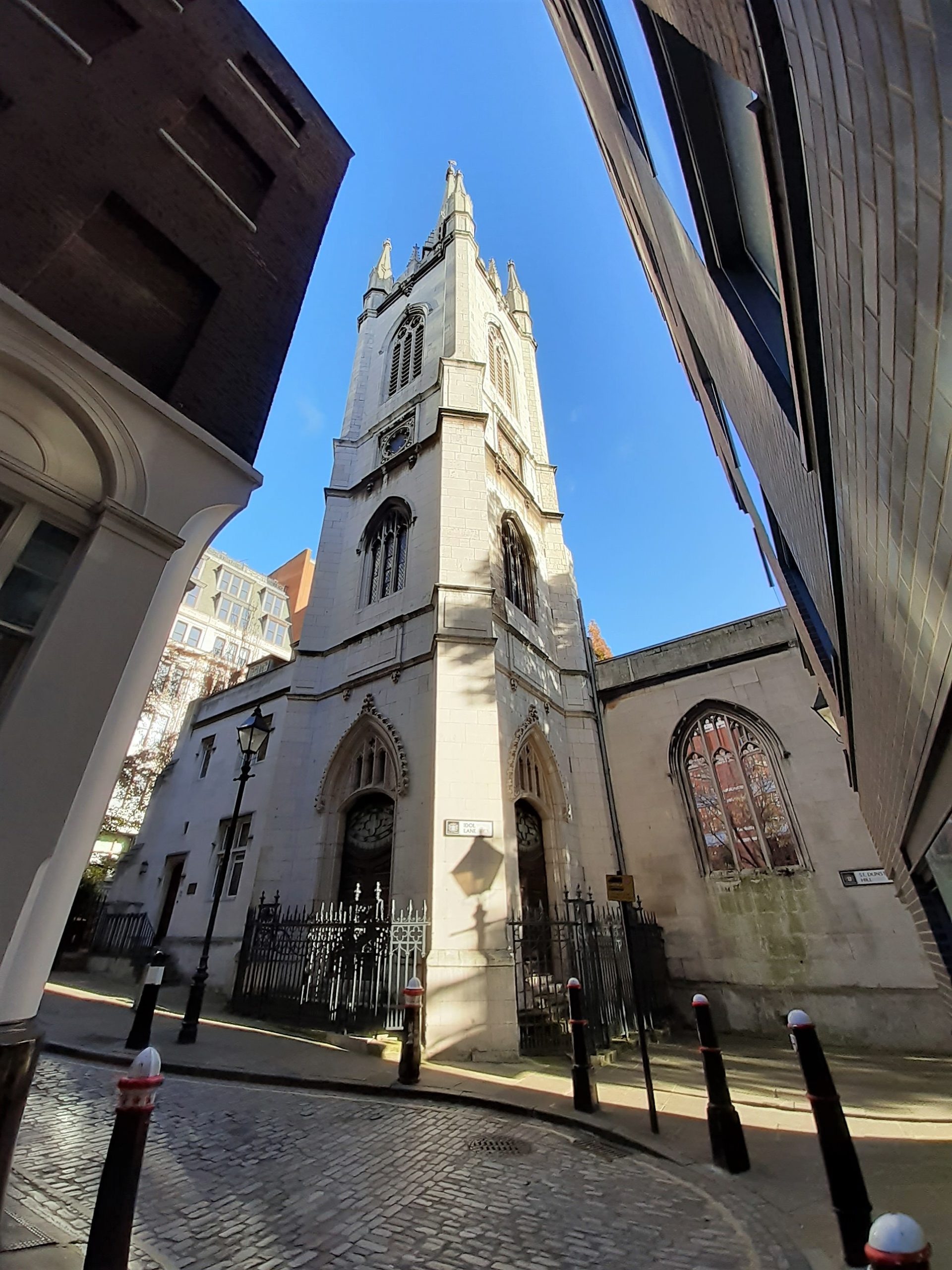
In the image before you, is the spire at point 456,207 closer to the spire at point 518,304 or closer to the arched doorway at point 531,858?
the spire at point 518,304

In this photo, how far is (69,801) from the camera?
10.5ft

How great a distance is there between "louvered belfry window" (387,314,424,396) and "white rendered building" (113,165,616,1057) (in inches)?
5.3

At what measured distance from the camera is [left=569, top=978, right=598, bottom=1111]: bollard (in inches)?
203

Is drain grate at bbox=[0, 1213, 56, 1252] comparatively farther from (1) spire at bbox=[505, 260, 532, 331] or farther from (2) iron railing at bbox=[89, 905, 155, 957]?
(1) spire at bbox=[505, 260, 532, 331]

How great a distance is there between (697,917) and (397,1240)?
34.1ft

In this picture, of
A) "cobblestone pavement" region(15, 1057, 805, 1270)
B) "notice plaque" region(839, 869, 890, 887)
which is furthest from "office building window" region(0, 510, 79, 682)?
"notice plaque" region(839, 869, 890, 887)

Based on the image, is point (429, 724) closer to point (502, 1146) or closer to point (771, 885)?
point (502, 1146)

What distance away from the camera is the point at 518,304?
25.4 metres

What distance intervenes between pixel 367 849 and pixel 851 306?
1117 cm

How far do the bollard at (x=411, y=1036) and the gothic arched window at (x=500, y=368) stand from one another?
18.1 metres

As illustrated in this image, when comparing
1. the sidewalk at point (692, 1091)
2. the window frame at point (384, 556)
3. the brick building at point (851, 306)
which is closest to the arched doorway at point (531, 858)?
the sidewalk at point (692, 1091)

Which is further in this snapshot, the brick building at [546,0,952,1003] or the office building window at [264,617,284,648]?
the office building window at [264,617,284,648]

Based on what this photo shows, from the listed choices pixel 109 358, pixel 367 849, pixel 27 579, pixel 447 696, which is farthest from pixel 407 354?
pixel 27 579

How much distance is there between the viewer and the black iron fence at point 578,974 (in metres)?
8.35
